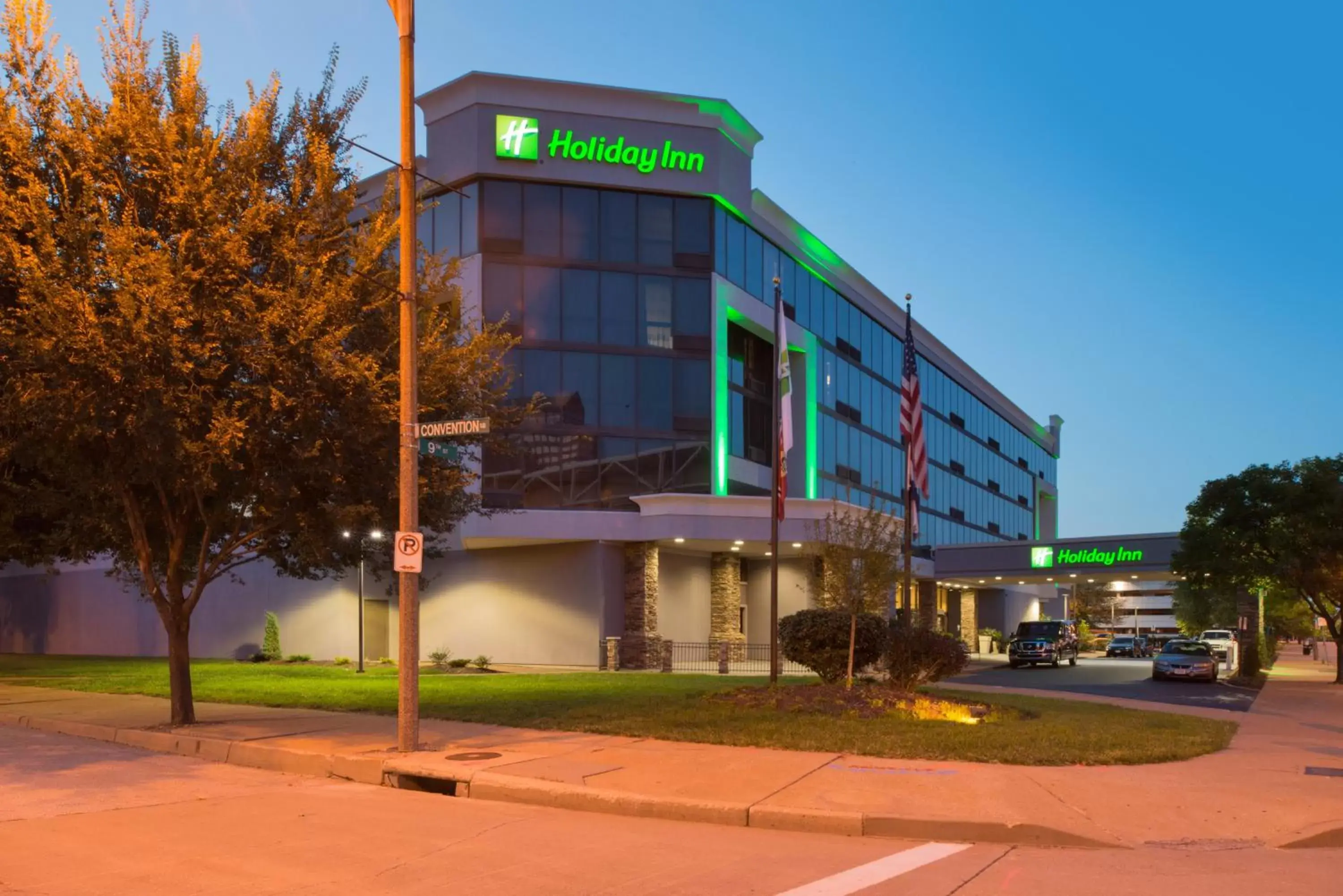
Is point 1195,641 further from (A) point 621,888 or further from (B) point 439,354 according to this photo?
(A) point 621,888

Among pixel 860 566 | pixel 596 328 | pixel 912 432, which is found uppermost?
pixel 596 328

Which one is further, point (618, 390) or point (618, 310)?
point (618, 310)

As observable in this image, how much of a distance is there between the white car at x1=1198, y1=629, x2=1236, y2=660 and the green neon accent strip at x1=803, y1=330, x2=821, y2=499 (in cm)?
1534

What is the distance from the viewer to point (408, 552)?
12.6 m

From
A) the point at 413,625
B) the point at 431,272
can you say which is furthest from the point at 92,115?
the point at 413,625

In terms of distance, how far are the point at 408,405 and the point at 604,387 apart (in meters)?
25.7

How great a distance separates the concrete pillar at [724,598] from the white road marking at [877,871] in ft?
104

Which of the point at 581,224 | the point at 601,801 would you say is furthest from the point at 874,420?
the point at 601,801

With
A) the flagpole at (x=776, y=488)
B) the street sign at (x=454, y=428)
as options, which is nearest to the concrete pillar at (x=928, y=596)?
the flagpole at (x=776, y=488)

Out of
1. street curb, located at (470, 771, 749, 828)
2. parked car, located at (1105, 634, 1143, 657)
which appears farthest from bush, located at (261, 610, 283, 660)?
parked car, located at (1105, 634, 1143, 657)

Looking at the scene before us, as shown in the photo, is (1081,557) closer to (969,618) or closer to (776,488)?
(969,618)

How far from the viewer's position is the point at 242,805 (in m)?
10.6

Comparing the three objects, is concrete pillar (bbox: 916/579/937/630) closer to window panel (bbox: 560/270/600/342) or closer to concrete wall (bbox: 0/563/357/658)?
window panel (bbox: 560/270/600/342)

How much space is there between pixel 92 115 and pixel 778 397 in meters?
12.8
